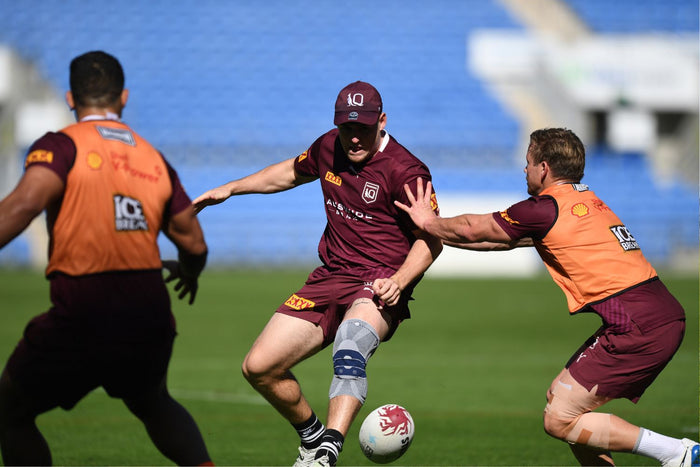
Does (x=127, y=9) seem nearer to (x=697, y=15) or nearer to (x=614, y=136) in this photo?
(x=614, y=136)

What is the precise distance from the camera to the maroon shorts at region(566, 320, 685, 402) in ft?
19.3

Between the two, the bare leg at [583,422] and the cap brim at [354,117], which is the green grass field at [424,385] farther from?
the cap brim at [354,117]

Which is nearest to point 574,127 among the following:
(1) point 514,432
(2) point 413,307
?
(2) point 413,307

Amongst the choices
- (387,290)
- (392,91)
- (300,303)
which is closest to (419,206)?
(387,290)

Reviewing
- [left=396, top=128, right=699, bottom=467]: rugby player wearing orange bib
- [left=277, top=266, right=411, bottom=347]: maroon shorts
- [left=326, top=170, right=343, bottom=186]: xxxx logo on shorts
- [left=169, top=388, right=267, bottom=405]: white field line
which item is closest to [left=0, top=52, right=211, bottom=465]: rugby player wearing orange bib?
[left=277, top=266, right=411, bottom=347]: maroon shorts

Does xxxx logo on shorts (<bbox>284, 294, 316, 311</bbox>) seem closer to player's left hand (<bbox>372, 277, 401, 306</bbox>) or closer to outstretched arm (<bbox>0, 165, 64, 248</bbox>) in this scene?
player's left hand (<bbox>372, 277, 401, 306</bbox>)

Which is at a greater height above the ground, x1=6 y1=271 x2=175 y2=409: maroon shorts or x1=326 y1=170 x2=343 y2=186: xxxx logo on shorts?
x1=326 y1=170 x2=343 y2=186: xxxx logo on shorts

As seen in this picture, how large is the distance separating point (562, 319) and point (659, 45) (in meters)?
16.9

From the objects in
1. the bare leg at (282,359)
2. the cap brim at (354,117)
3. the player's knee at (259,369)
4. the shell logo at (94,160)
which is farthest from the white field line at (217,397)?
the shell logo at (94,160)

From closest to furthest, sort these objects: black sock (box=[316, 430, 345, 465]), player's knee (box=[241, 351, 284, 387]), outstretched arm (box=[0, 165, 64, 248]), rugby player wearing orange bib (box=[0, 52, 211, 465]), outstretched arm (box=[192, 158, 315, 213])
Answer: outstretched arm (box=[0, 165, 64, 248]) → rugby player wearing orange bib (box=[0, 52, 211, 465]) → black sock (box=[316, 430, 345, 465]) → player's knee (box=[241, 351, 284, 387]) → outstretched arm (box=[192, 158, 315, 213])

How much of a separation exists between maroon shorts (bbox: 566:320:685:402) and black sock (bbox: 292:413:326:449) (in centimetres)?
186

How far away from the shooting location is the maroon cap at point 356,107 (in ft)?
20.9

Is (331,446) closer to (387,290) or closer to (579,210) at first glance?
(387,290)

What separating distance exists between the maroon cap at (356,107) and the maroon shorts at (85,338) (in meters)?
1.99
